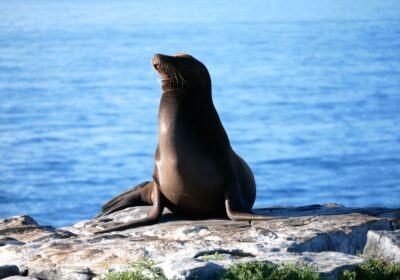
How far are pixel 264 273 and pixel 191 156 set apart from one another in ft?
8.24

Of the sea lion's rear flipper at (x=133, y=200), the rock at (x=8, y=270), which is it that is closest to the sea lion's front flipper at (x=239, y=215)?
the sea lion's rear flipper at (x=133, y=200)

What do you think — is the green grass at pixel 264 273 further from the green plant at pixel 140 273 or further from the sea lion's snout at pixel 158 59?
the sea lion's snout at pixel 158 59

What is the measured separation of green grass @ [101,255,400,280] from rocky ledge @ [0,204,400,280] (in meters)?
0.06

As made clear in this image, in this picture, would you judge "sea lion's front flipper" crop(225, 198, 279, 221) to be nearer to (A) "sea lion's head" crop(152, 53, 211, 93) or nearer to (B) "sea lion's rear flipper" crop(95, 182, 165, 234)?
(B) "sea lion's rear flipper" crop(95, 182, 165, 234)

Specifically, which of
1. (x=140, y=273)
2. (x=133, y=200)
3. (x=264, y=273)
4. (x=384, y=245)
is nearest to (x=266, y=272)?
(x=264, y=273)

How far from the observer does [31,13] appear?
2060 inches

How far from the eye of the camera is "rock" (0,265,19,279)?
5770mm

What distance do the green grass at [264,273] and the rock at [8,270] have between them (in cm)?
66

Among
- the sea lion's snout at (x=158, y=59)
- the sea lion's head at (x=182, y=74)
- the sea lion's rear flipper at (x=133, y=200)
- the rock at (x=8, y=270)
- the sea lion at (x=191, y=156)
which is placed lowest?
the rock at (x=8, y=270)

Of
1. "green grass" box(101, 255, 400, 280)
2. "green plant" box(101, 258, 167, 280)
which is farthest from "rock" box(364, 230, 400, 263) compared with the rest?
"green plant" box(101, 258, 167, 280)

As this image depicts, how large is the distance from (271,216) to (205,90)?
3.68ft

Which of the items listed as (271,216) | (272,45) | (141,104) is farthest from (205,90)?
(272,45)

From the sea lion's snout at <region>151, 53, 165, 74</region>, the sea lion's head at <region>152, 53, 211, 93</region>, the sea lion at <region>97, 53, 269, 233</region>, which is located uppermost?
the sea lion's snout at <region>151, 53, 165, 74</region>

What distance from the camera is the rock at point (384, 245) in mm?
5980
